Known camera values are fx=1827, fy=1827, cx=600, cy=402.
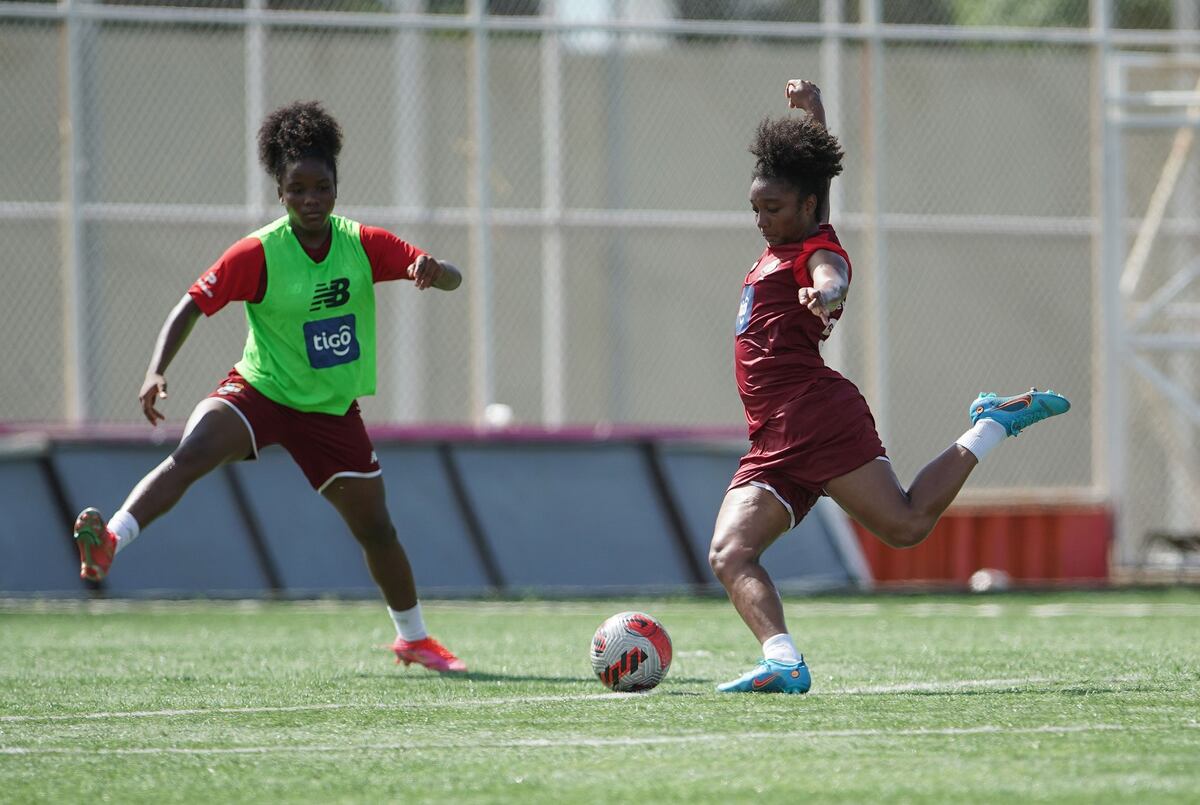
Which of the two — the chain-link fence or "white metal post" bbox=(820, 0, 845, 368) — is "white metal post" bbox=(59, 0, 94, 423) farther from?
"white metal post" bbox=(820, 0, 845, 368)

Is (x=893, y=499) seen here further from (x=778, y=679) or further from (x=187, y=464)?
(x=187, y=464)

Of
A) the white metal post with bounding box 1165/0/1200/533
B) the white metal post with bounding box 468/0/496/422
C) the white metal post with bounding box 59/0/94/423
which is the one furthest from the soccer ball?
the white metal post with bounding box 1165/0/1200/533

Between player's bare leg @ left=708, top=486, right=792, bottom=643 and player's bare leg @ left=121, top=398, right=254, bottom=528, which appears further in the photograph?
player's bare leg @ left=121, top=398, right=254, bottom=528

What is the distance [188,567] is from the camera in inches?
473

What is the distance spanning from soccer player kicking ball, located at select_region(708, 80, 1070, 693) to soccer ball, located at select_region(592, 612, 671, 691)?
325mm

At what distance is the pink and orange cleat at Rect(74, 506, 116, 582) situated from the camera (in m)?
6.62

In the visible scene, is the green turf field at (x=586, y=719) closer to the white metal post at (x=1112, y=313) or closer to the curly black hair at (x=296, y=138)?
the curly black hair at (x=296, y=138)

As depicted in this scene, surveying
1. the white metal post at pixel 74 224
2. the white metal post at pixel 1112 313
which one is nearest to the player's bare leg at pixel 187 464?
the white metal post at pixel 74 224

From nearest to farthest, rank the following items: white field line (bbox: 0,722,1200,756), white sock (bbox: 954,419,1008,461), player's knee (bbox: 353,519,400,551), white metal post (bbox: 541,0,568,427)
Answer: white field line (bbox: 0,722,1200,756), white sock (bbox: 954,419,1008,461), player's knee (bbox: 353,519,400,551), white metal post (bbox: 541,0,568,427)

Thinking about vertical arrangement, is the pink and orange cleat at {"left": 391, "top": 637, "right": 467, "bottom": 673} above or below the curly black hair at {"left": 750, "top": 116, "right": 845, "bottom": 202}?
below

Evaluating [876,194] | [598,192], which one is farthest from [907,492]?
[598,192]

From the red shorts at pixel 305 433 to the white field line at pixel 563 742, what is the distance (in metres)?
2.36

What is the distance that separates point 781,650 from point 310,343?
2.42 m

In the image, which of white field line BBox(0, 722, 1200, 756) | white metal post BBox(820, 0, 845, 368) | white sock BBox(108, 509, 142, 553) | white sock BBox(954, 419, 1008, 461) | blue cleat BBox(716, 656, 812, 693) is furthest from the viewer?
white metal post BBox(820, 0, 845, 368)
